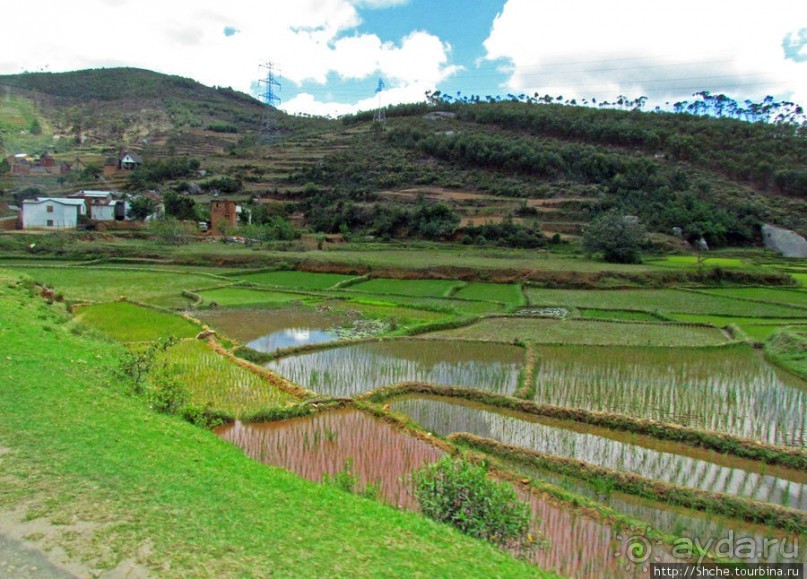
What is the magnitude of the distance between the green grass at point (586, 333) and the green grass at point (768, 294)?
7.54 m

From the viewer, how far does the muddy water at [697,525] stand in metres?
5.78

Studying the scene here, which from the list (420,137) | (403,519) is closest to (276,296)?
(403,519)

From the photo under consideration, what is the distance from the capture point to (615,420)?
9391mm

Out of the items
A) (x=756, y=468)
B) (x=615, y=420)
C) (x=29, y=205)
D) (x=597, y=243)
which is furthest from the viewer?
(x=29, y=205)

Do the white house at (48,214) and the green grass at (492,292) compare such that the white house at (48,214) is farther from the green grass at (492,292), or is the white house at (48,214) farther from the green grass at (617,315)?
the green grass at (617,315)

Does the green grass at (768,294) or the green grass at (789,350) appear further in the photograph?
the green grass at (768,294)

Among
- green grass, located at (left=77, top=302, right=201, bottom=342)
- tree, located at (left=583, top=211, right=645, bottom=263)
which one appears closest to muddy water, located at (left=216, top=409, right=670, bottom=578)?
green grass, located at (left=77, top=302, right=201, bottom=342)

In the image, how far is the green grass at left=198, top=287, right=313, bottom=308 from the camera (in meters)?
20.8

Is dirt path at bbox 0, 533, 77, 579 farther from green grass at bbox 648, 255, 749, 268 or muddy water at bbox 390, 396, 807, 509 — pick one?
green grass at bbox 648, 255, 749, 268

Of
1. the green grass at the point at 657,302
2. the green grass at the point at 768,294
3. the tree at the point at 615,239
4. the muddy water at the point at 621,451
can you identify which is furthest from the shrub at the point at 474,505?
the tree at the point at 615,239

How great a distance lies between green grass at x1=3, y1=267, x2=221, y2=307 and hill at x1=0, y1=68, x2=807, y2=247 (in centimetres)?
2165

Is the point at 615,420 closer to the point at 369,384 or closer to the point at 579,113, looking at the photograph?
the point at 369,384

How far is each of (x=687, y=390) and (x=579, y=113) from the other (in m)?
70.0

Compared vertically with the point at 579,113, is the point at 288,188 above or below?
below
